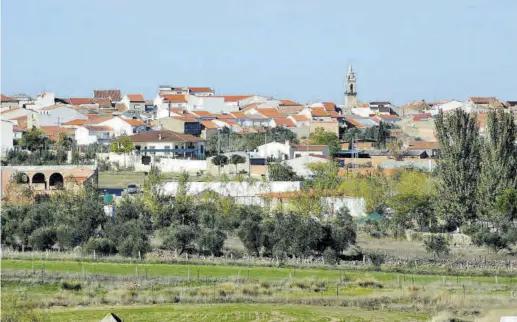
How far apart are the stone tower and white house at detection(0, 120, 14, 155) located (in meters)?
39.2

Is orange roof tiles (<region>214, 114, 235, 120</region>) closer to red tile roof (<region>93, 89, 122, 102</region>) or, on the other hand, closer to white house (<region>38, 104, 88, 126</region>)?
white house (<region>38, 104, 88, 126</region>)

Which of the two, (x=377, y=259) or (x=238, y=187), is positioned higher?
(x=238, y=187)

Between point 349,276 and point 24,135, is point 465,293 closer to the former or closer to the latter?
point 349,276

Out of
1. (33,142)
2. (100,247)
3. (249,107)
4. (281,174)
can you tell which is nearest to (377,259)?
(100,247)

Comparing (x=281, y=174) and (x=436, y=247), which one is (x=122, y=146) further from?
(x=436, y=247)

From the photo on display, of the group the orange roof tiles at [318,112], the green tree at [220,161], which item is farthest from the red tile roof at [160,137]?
the orange roof tiles at [318,112]

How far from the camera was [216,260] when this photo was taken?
99.1 ft

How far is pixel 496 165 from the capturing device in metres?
36.3

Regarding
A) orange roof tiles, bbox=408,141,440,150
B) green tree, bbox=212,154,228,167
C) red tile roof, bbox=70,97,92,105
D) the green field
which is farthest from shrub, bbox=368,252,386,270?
red tile roof, bbox=70,97,92,105

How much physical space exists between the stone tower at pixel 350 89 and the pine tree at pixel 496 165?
178 feet

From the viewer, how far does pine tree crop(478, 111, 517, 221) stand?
35969 mm

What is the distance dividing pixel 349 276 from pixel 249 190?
580 inches

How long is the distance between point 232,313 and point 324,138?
36195 millimetres

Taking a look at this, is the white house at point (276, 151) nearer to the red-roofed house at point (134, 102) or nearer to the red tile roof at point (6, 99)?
the red-roofed house at point (134, 102)
